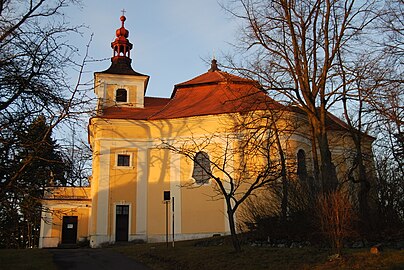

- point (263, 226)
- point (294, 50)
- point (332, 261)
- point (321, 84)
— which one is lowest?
point (332, 261)

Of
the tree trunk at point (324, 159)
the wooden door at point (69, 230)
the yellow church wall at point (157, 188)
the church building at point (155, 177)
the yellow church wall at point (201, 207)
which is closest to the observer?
the tree trunk at point (324, 159)

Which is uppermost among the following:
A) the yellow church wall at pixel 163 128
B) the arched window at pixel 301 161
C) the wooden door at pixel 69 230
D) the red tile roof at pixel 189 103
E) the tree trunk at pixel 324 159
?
the red tile roof at pixel 189 103

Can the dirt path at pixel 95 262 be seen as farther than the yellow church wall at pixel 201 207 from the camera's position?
No

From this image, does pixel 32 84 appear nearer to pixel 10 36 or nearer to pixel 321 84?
pixel 10 36

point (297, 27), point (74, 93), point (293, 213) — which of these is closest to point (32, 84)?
point (74, 93)

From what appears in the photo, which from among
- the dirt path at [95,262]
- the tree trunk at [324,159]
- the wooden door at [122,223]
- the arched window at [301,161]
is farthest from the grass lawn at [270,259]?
the wooden door at [122,223]

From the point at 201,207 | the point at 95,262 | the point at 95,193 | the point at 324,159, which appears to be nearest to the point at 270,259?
the point at 324,159

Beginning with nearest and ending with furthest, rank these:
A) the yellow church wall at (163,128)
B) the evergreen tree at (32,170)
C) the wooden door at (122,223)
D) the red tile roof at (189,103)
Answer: the evergreen tree at (32,170), the wooden door at (122,223), the yellow church wall at (163,128), the red tile roof at (189,103)

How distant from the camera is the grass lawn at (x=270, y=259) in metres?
10.1

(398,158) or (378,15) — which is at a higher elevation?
(378,15)

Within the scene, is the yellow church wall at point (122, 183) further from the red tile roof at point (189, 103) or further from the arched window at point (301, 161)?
the arched window at point (301, 161)

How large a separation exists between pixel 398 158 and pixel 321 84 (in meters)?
4.99

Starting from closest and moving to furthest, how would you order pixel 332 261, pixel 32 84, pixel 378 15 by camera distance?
1. pixel 32 84
2. pixel 332 261
3. pixel 378 15

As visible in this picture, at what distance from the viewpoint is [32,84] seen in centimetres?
703
